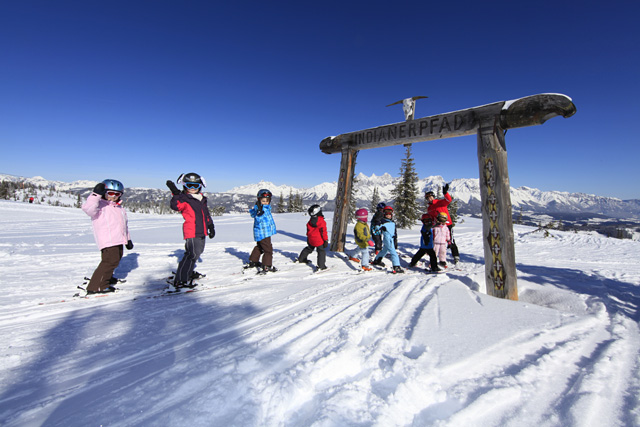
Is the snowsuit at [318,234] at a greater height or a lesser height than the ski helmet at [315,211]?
lesser

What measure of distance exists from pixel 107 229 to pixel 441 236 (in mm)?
6559

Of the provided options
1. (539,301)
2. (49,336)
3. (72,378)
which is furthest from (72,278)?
(539,301)

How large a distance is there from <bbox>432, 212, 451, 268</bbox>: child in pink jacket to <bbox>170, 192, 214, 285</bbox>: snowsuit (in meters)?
5.03

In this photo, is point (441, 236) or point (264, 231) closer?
point (264, 231)

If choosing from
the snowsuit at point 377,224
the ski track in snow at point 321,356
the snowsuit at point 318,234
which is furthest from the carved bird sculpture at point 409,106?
the ski track in snow at point 321,356

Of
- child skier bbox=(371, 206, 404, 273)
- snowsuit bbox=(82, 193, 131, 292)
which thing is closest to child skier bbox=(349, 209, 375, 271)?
child skier bbox=(371, 206, 404, 273)

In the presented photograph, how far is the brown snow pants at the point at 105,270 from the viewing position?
395 cm

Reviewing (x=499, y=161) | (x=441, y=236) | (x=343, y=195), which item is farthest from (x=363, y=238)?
(x=499, y=161)

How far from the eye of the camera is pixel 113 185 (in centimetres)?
427

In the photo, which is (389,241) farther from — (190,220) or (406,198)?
(406,198)

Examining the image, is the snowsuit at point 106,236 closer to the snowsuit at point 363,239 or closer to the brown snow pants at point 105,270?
the brown snow pants at point 105,270

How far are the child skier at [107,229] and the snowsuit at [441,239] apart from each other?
6.26m

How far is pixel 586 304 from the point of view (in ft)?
11.0

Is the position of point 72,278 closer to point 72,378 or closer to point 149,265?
point 149,265
